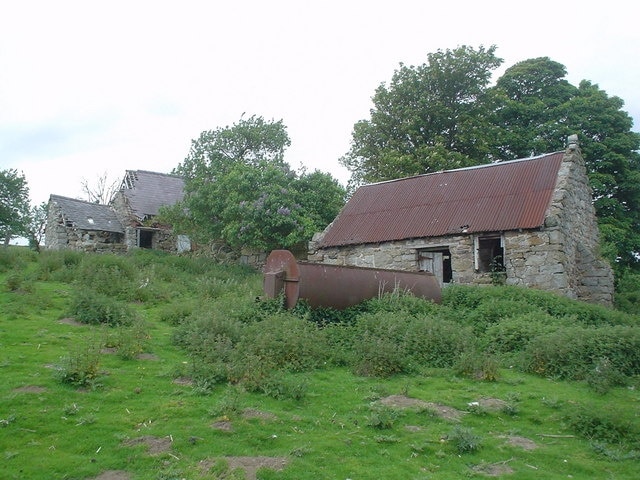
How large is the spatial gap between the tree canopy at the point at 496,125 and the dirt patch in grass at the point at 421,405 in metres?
18.7

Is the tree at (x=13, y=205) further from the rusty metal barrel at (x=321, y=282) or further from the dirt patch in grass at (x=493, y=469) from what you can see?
the dirt patch in grass at (x=493, y=469)

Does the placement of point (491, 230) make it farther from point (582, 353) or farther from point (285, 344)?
point (285, 344)

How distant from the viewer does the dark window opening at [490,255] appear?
58.3 ft

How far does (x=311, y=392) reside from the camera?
805 centimetres

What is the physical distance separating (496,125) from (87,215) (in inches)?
842

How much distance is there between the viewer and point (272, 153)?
2852 cm

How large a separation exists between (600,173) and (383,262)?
Answer: 1245 cm

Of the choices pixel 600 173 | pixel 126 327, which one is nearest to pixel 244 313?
pixel 126 327

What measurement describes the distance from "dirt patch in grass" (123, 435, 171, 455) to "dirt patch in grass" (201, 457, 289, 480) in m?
0.56

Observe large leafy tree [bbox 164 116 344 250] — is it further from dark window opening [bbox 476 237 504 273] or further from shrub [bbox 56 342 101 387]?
shrub [bbox 56 342 101 387]

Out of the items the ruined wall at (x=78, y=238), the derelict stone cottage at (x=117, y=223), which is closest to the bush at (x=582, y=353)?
the derelict stone cottage at (x=117, y=223)

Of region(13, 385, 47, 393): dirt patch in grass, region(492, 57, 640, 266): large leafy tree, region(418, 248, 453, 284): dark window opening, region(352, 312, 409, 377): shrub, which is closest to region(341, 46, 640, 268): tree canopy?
region(492, 57, 640, 266): large leafy tree

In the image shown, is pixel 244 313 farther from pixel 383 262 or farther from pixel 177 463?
pixel 383 262

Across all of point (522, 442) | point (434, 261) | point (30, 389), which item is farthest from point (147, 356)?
point (434, 261)
